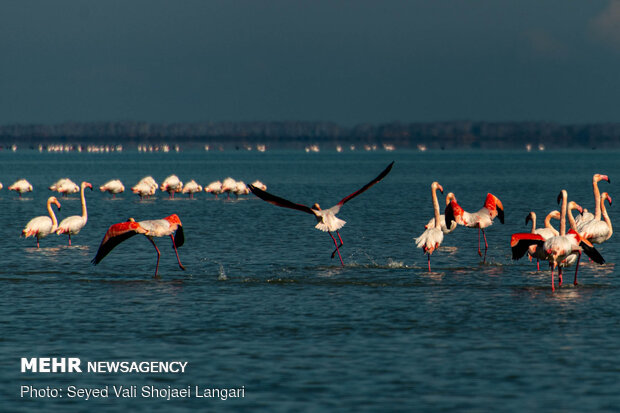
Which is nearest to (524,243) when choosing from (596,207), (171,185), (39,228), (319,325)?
(596,207)

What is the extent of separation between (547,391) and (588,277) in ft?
31.5

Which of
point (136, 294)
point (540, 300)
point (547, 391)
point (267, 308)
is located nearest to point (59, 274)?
point (136, 294)

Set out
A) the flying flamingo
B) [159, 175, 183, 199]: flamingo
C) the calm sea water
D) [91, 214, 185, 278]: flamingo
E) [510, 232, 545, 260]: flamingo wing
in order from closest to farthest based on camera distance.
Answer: the calm sea water → [510, 232, 545, 260]: flamingo wing → [91, 214, 185, 278]: flamingo → the flying flamingo → [159, 175, 183, 199]: flamingo

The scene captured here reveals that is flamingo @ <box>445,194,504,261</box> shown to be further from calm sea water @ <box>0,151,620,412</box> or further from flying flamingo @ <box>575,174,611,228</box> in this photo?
flying flamingo @ <box>575,174,611,228</box>

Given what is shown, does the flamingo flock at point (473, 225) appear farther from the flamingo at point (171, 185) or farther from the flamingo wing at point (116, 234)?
the flamingo at point (171, 185)

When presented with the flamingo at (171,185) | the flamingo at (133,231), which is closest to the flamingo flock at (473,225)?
the flamingo at (133,231)

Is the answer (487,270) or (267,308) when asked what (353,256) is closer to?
(487,270)

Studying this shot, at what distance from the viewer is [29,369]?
41.7 ft

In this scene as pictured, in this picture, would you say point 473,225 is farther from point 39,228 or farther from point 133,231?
point 39,228

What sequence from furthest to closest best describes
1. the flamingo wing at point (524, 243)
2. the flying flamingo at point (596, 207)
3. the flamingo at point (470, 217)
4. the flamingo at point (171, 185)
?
the flamingo at point (171, 185) → the flamingo at point (470, 217) → the flying flamingo at point (596, 207) → the flamingo wing at point (524, 243)

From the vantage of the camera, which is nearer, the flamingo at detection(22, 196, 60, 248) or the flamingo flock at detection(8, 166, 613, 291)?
the flamingo flock at detection(8, 166, 613, 291)

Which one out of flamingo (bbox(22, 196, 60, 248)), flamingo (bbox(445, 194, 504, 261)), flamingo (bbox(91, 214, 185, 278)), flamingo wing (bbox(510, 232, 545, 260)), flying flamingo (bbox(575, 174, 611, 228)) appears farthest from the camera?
flamingo (bbox(22, 196, 60, 248))

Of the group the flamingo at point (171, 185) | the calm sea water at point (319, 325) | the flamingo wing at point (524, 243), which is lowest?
the calm sea water at point (319, 325)

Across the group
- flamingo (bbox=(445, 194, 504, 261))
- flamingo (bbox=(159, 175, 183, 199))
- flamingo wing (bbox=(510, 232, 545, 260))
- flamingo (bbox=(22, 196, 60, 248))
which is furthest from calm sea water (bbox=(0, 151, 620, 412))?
flamingo (bbox=(159, 175, 183, 199))
